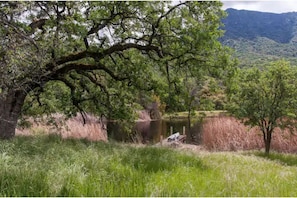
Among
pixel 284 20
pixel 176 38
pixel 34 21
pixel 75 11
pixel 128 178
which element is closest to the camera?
pixel 128 178

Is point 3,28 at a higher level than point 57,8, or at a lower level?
lower

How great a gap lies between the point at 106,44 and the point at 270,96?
5042mm

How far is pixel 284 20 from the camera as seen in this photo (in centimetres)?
10669

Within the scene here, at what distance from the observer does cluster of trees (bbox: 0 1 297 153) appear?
645cm

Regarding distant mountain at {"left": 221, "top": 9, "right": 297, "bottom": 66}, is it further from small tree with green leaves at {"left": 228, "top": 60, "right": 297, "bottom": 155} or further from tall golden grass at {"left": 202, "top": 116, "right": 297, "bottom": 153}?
small tree with green leaves at {"left": 228, "top": 60, "right": 297, "bottom": 155}

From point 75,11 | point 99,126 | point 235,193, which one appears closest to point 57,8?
point 75,11

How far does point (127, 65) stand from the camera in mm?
8633

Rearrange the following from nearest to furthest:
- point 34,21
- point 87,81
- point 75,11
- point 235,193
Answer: point 235,193, point 75,11, point 34,21, point 87,81

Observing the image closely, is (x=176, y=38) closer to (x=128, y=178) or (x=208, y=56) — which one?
(x=208, y=56)

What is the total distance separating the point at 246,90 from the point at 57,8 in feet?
18.9

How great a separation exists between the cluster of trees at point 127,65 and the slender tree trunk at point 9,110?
0.02 m

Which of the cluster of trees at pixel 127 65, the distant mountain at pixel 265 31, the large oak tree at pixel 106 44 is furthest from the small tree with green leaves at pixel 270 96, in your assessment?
the distant mountain at pixel 265 31

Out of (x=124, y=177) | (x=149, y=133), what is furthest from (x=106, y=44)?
(x=149, y=133)

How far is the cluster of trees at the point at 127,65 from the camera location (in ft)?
21.2
